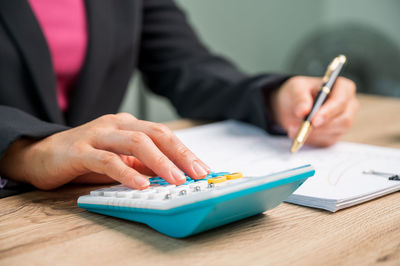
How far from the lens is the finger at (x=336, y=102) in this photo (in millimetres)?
663

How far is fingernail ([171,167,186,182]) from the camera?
1.35ft

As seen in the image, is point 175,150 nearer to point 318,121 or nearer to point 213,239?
point 213,239

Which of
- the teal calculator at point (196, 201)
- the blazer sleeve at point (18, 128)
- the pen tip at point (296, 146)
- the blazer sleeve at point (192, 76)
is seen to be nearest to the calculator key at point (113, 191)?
the teal calculator at point (196, 201)

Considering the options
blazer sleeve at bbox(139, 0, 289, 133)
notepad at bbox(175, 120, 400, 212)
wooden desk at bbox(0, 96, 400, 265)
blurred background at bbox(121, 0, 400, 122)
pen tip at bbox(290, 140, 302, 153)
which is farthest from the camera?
blurred background at bbox(121, 0, 400, 122)

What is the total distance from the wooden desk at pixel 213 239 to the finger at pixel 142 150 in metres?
0.06

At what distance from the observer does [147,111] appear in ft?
6.36

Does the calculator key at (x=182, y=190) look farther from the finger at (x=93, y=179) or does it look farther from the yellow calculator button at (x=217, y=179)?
the finger at (x=93, y=179)

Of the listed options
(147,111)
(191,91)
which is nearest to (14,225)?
(191,91)

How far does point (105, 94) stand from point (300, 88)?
1.37 ft

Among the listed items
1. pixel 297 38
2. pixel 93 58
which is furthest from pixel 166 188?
pixel 297 38

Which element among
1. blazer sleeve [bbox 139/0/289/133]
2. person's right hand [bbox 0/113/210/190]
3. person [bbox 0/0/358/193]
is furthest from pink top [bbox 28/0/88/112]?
person's right hand [bbox 0/113/210/190]

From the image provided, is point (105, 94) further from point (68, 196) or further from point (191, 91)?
point (68, 196)

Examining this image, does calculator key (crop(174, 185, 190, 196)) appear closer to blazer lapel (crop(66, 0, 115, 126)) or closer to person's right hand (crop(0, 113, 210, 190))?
person's right hand (crop(0, 113, 210, 190))

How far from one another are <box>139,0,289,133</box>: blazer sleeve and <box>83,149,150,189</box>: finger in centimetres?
39
